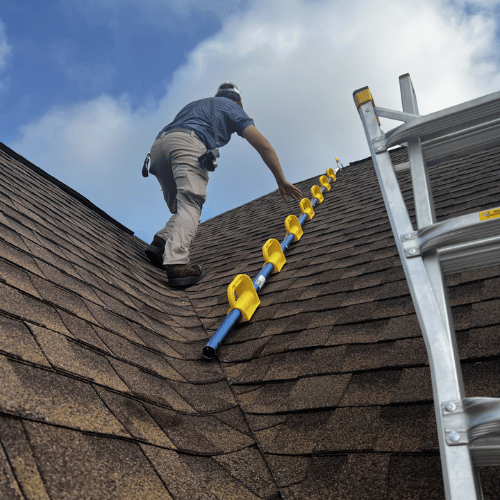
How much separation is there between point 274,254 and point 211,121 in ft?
4.72

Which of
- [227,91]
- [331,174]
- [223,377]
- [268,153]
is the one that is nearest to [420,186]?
[223,377]

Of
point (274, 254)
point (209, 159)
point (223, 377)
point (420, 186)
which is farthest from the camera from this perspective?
point (209, 159)

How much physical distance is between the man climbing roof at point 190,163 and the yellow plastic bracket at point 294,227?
0.69ft

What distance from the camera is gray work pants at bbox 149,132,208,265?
3607 mm

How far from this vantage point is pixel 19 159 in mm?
Result: 4531

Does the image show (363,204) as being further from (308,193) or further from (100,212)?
(100,212)

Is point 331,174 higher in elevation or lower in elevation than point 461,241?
higher

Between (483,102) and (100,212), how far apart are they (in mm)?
4339

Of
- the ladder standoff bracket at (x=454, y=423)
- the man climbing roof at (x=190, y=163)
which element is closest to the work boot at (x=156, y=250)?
the man climbing roof at (x=190, y=163)

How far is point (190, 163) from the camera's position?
12.5 ft

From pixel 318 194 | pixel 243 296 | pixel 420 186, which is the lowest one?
pixel 420 186

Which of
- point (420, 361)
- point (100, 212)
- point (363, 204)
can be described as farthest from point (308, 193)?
point (420, 361)

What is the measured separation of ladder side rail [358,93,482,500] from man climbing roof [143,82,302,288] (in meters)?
2.48

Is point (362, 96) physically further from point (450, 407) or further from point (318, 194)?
point (318, 194)
